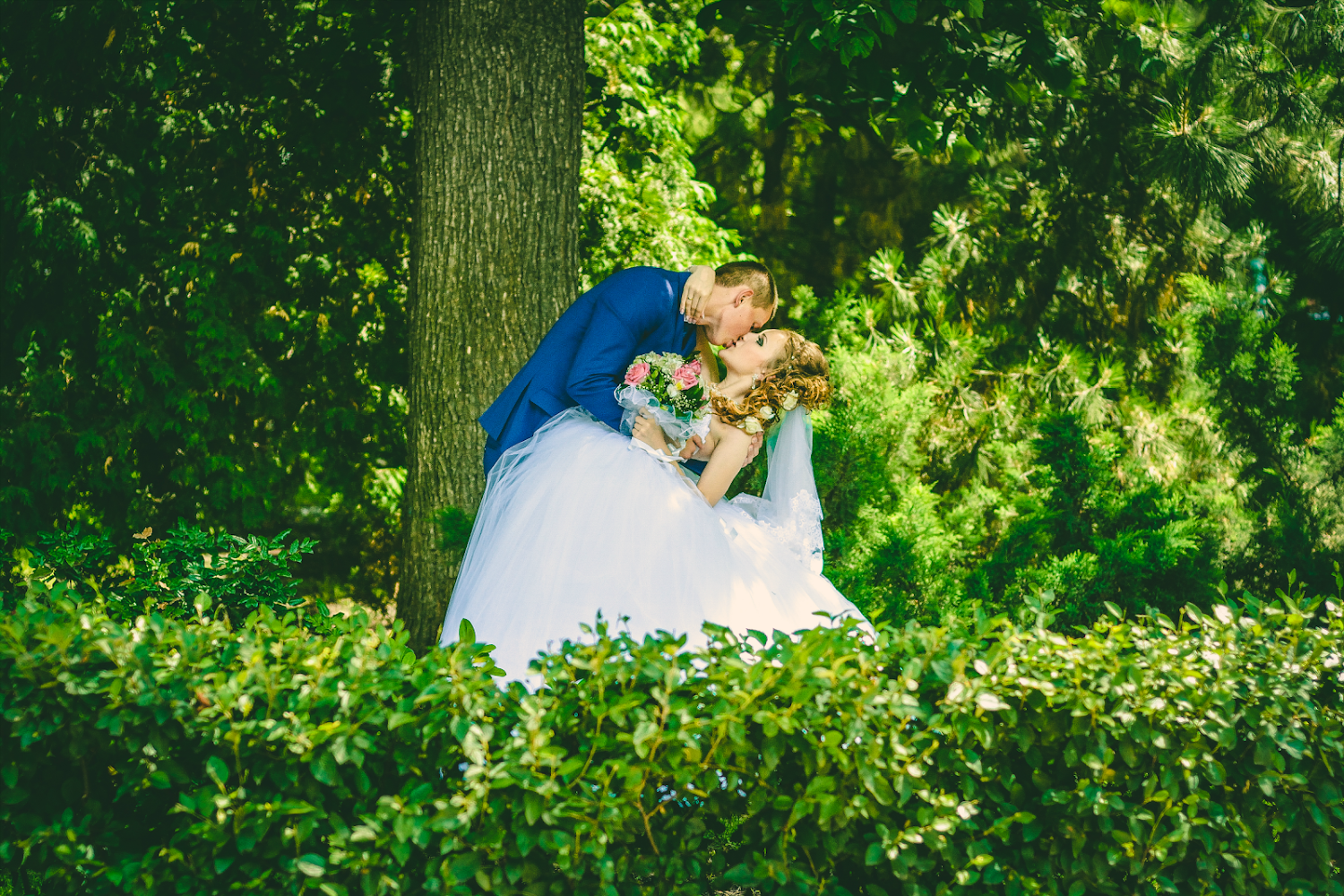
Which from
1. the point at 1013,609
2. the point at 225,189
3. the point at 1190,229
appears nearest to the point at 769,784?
the point at 1013,609

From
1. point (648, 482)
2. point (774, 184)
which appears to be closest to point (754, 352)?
point (648, 482)

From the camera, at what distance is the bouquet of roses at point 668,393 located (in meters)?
3.54

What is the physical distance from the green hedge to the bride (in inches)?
33.0

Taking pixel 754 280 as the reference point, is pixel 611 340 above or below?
below

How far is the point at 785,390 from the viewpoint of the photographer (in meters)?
3.68

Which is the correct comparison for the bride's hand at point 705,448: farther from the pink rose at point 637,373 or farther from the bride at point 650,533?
the pink rose at point 637,373

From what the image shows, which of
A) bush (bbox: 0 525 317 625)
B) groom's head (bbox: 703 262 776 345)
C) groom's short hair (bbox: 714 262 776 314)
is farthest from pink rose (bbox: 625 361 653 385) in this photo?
bush (bbox: 0 525 317 625)

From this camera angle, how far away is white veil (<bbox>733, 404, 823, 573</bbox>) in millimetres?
3885

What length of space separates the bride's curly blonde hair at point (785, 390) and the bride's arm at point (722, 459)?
1.7 inches

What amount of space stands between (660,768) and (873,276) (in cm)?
661

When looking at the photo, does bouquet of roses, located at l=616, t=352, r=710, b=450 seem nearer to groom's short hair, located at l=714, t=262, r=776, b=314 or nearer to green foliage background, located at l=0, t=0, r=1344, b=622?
groom's short hair, located at l=714, t=262, r=776, b=314

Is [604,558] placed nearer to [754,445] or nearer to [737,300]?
[754,445]

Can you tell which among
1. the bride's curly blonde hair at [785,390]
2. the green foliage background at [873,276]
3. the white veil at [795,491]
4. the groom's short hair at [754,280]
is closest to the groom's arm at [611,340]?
the groom's short hair at [754,280]

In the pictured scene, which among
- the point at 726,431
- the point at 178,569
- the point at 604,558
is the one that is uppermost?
the point at 726,431
